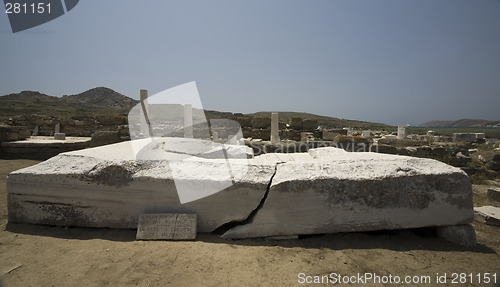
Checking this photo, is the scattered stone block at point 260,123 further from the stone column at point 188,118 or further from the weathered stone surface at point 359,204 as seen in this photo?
the weathered stone surface at point 359,204

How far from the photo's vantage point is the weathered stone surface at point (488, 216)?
2.80m

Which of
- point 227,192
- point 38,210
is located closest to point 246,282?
point 227,192

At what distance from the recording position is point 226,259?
1738 millimetres

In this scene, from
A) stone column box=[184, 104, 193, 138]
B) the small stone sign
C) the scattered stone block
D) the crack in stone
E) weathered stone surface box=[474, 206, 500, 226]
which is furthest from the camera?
the scattered stone block

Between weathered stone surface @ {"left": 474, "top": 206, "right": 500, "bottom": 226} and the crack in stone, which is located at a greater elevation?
the crack in stone

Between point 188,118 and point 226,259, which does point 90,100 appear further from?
point 226,259

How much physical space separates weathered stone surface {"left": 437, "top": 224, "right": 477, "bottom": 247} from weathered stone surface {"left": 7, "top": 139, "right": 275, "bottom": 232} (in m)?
1.67

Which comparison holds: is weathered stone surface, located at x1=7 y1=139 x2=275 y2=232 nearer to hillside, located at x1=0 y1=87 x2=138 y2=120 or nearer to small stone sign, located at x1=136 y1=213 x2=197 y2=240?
small stone sign, located at x1=136 y1=213 x2=197 y2=240

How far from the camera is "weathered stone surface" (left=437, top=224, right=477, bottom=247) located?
2043 mm

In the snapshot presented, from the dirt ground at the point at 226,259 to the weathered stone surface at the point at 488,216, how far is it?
83 centimetres

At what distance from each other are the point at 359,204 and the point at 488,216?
85.1 inches

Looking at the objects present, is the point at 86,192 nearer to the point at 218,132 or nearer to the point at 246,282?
the point at 246,282

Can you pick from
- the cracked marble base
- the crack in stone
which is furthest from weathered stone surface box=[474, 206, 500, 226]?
the crack in stone

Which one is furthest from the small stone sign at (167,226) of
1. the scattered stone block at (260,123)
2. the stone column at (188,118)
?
the scattered stone block at (260,123)
